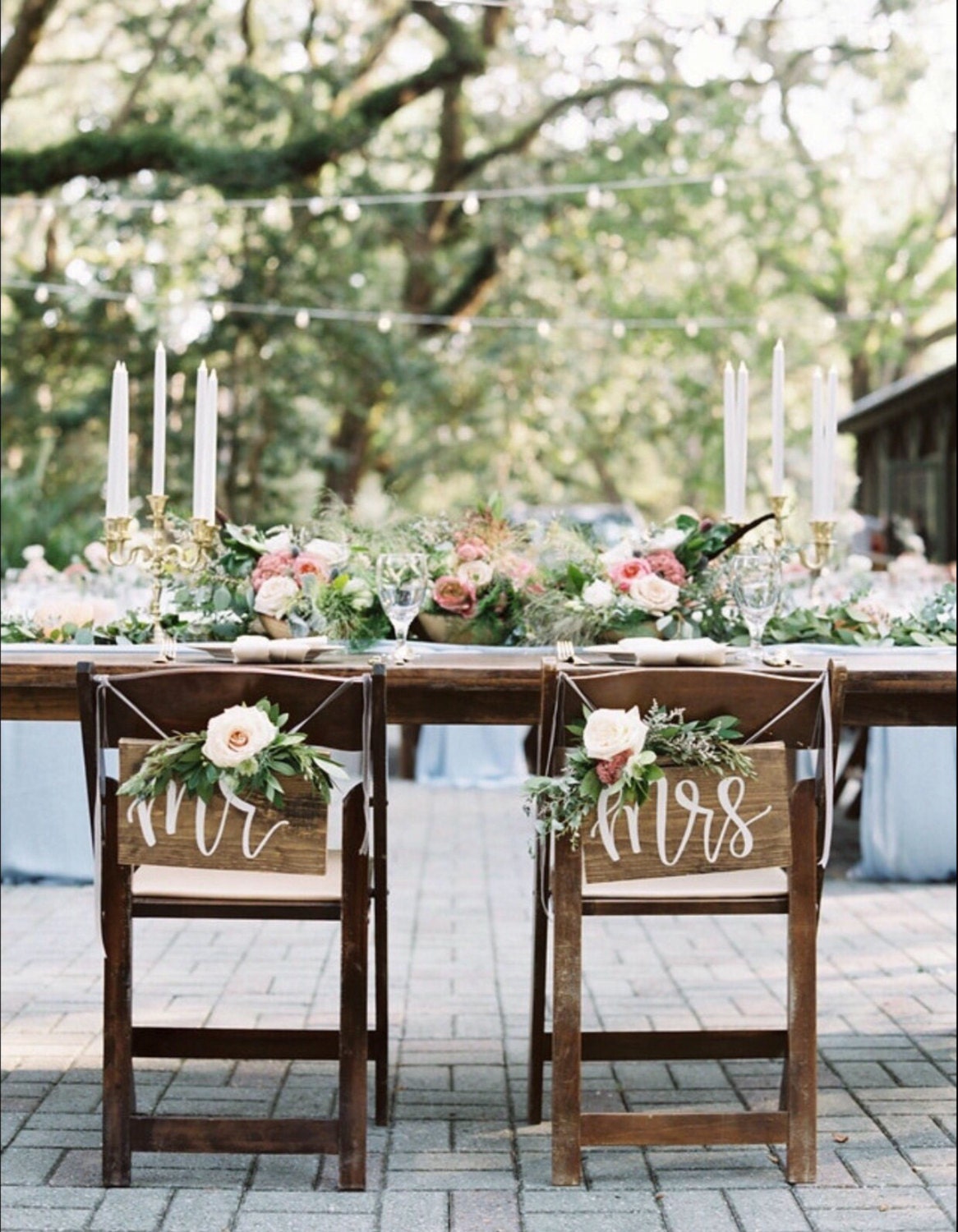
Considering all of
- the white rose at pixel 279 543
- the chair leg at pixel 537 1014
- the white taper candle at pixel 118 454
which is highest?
the white taper candle at pixel 118 454

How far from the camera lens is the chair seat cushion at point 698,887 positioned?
10.3 feet

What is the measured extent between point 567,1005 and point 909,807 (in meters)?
3.54

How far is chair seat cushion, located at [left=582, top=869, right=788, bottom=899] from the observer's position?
315cm

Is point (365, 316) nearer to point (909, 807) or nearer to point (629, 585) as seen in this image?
point (909, 807)

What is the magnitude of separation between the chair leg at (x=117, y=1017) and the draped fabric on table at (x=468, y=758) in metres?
5.60

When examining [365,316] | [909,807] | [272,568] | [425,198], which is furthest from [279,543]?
[365,316]

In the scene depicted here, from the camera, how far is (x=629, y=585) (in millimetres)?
3893

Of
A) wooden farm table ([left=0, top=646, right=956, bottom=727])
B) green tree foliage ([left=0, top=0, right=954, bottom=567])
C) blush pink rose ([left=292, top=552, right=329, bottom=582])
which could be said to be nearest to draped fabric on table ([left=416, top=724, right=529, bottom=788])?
blush pink rose ([left=292, top=552, right=329, bottom=582])

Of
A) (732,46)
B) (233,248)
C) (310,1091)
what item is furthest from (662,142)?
(310,1091)

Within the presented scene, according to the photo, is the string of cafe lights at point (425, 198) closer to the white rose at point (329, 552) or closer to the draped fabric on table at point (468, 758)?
the draped fabric on table at point (468, 758)

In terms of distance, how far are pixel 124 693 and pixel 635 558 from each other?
152 centimetres

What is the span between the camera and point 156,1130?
3.11 metres

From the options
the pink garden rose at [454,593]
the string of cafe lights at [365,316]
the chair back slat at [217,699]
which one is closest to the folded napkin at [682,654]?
the pink garden rose at [454,593]

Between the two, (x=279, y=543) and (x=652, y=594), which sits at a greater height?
(x=279, y=543)
